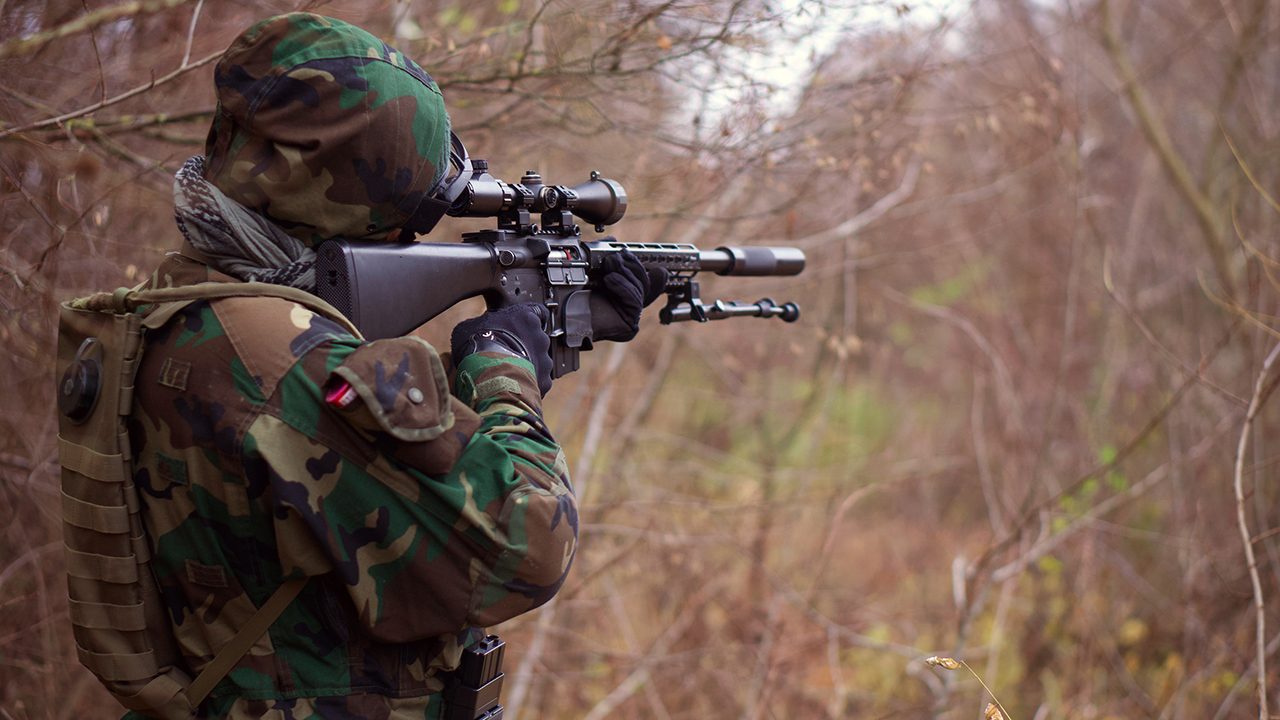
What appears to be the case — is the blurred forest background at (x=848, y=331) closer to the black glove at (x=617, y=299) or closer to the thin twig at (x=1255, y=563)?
the thin twig at (x=1255, y=563)

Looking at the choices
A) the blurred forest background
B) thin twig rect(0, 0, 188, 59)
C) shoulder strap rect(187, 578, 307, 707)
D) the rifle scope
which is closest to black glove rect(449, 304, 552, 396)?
the rifle scope

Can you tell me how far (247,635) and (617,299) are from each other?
1.34 meters

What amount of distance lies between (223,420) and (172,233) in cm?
240

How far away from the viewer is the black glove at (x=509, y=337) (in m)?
2.12

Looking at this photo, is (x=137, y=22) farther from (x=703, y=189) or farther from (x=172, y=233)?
(x=703, y=189)

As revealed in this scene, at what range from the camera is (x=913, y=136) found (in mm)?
5285

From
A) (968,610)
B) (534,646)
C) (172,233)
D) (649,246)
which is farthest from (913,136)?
(172,233)

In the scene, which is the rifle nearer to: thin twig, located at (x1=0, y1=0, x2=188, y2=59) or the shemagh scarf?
the shemagh scarf

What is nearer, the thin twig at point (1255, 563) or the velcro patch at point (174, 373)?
the velcro patch at point (174, 373)

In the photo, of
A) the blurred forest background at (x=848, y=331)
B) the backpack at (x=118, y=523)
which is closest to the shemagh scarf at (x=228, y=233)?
the backpack at (x=118, y=523)

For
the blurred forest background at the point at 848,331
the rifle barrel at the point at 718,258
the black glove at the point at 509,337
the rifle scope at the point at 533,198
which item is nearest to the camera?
the black glove at the point at 509,337

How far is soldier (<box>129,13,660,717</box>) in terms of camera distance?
1633mm

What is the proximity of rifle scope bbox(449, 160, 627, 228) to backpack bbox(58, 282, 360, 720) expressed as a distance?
1.98ft

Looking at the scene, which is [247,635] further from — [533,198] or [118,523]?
[533,198]
